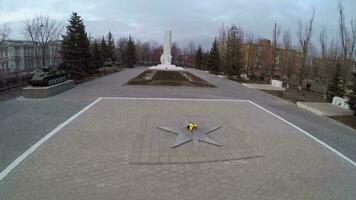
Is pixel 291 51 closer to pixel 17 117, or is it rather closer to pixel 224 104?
pixel 224 104

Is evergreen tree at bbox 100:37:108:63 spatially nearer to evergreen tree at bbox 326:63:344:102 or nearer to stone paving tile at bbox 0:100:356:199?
evergreen tree at bbox 326:63:344:102

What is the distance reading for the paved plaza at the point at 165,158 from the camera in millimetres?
4992

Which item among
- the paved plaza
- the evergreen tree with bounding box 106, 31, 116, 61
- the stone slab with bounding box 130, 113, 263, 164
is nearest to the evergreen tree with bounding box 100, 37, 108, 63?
the evergreen tree with bounding box 106, 31, 116, 61

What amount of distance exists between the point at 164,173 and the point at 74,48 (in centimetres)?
1787

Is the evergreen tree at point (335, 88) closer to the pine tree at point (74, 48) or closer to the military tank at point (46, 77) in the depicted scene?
the military tank at point (46, 77)

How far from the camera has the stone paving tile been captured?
Result: 4.88 metres

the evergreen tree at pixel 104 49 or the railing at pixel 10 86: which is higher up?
the evergreen tree at pixel 104 49

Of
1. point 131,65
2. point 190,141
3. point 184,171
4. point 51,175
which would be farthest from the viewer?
point 131,65

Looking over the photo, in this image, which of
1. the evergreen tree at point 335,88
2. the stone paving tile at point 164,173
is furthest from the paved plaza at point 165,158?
the evergreen tree at point 335,88

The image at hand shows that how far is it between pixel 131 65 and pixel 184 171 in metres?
45.0

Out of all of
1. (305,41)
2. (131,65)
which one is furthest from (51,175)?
(131,65)

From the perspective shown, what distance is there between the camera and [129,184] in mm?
5098

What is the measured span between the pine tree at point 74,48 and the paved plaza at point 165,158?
34.2 feet

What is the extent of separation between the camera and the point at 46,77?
14430 millimetres
